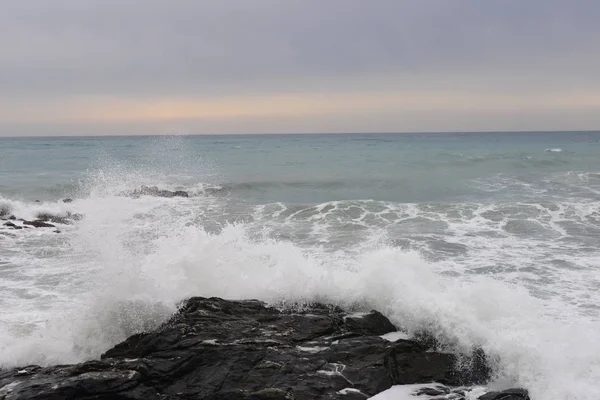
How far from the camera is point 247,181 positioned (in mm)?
29281

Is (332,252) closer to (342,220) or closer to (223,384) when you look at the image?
(342,220)

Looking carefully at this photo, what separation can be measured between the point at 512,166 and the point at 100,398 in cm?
3666

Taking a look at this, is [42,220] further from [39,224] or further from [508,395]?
[508,395]

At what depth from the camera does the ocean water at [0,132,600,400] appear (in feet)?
21.4

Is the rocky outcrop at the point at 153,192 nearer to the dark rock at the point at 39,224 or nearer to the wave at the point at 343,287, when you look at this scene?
the dark rock at the point at 39,224

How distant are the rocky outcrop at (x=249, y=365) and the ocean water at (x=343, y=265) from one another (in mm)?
585

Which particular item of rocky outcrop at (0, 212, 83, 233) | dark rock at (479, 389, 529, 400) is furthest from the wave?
rocky outcrop at (0, 212, 83, 233)

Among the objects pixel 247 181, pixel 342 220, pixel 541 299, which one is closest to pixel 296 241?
pixel 342 220

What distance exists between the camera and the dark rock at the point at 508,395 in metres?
5.25

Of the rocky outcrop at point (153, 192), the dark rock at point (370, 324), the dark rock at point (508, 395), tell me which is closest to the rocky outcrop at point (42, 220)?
the rocky outcrop at point (153, 192)

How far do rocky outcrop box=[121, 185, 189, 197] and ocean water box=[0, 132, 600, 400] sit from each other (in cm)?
77

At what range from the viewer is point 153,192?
2311 centimetres

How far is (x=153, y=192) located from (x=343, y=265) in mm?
14929

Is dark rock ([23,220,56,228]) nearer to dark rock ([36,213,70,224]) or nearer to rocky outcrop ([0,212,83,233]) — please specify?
rocky outcrop ([0,212,83,233])
